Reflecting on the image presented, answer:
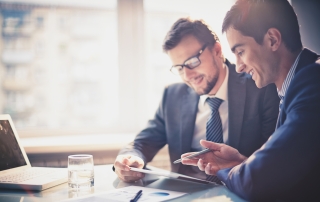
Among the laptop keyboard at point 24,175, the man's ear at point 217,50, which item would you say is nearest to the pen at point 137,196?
the laptop keyboard at point 24,175

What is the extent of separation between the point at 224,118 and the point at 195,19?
24.2 inches

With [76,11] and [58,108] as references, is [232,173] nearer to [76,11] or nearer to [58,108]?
[58,108]

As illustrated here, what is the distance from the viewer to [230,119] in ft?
5.52

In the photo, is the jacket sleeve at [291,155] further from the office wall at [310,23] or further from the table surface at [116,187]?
the office wall at [310,23]

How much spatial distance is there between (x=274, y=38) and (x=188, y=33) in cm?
70

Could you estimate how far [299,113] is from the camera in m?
0.92

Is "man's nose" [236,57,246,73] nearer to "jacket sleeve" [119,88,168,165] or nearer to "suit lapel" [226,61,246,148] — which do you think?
"suit lapel" [226,61,246,148]

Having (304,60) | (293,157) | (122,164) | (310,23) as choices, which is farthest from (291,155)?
(310,23)

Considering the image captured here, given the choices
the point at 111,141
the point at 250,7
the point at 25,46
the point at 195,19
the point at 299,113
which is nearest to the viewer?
the point at 299,113

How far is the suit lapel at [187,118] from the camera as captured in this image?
182 cm

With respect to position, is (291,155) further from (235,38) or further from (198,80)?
(198,80)

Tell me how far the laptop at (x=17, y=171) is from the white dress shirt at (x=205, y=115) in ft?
2.54

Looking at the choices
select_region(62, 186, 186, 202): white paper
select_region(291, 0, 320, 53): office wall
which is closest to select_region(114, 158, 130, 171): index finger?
select_region(62, 186, 186, 202): white paper

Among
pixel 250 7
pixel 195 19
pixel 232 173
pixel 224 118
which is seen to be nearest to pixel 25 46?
pixel 195 19
